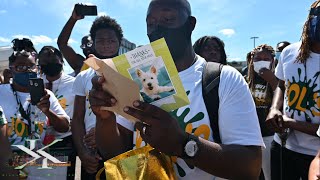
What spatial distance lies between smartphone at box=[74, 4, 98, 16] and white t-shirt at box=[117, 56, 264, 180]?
2426 millimetres

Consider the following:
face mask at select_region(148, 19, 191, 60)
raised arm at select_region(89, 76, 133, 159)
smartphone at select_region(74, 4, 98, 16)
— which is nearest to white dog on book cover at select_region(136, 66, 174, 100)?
raised arm at select_region(89, 76, 133, 159)

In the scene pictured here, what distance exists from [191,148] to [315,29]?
1.70 meters

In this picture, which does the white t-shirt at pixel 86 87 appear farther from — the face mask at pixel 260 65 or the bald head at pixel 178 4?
the face mask at pixel 260 65

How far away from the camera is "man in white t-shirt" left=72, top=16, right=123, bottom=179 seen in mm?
2863

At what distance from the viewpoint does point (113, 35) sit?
3422mm

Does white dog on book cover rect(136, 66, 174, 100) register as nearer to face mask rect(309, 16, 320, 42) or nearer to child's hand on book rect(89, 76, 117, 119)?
child's hand on book rect(89, 76, 117, 119)

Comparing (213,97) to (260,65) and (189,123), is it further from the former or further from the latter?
(260,65)

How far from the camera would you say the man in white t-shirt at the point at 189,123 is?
1367mm

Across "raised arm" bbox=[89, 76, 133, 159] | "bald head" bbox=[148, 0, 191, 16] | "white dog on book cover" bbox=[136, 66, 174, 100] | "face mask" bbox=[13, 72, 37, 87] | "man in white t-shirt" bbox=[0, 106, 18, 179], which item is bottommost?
"man in white t-shirt" bbox=[0, 106, 18, 179]

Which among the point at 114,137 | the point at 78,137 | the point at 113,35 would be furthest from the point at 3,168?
the point at 113,35

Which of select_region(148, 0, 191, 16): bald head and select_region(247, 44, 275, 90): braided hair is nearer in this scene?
select_region(148, 0, 191, 16): bald head

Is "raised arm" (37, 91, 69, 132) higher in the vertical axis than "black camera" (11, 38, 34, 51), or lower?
lower

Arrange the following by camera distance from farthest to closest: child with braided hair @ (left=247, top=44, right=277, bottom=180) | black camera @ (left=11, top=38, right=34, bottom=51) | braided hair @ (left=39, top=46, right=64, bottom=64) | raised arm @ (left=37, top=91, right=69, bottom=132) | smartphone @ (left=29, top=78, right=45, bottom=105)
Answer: braided hair @ (left=39, top=46, right=64, bottom=64) < child with braided hair @ (left=247, top=44, right=277, bottom=180) < black camera @ (left=11, top=38, right=34, bottom=51) < raised arm @ (left=37, top=91, right=69, bottom=132) < smartphone @ (left=29, top=78, right=45, bottom=105)

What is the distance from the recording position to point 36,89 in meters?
2.67
